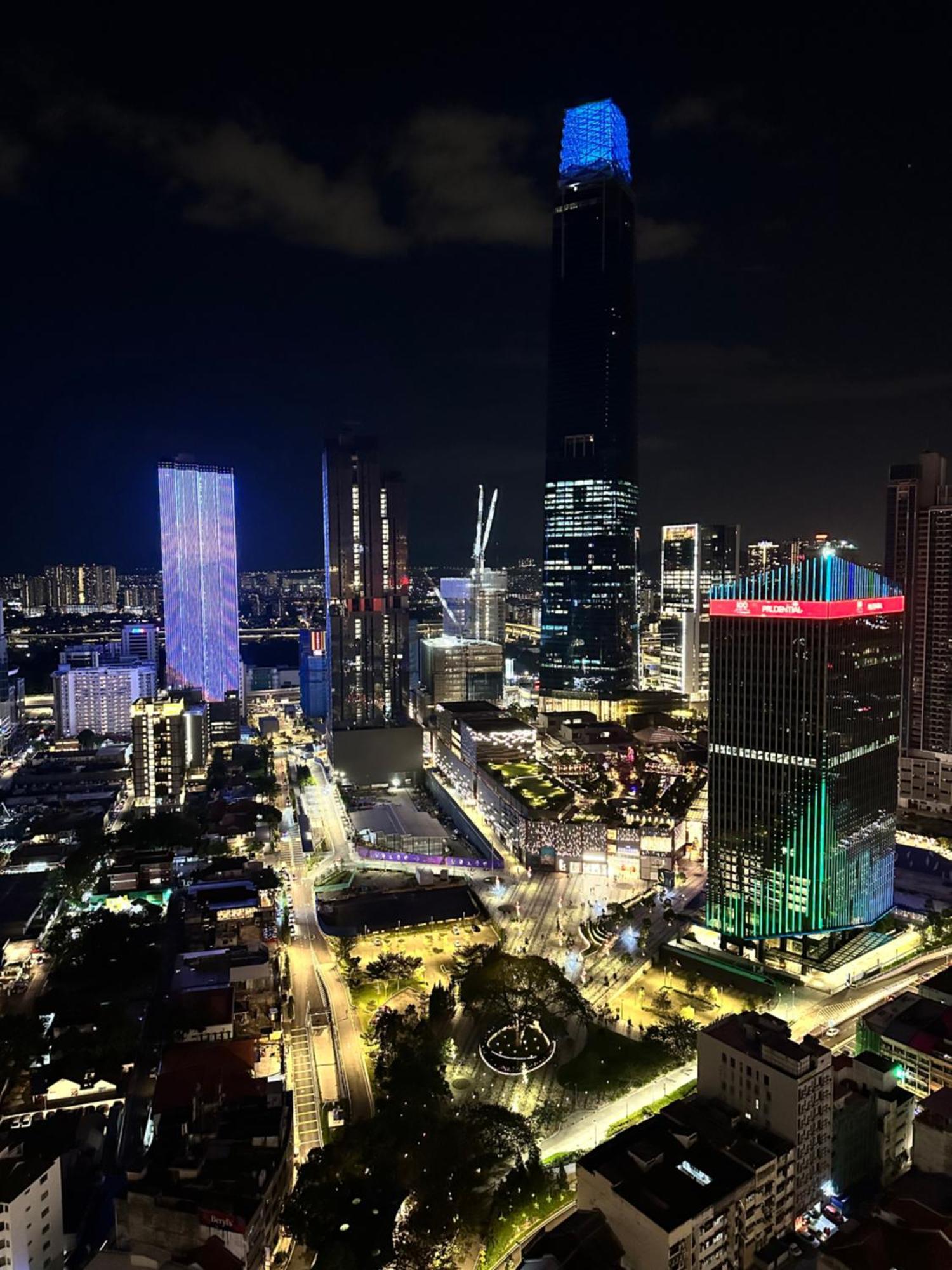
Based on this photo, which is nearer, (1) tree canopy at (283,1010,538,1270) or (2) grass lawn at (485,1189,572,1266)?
(1) tree canopy at (283,1010,538,1270)

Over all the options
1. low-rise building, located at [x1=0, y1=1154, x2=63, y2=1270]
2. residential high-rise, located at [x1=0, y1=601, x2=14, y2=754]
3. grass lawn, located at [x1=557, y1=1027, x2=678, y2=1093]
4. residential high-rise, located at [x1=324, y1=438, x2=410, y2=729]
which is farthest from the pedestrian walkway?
residential high-rise, located at [x1=0, y1=601, x2=14, y2=754]

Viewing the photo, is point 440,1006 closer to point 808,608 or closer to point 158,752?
point 808,608

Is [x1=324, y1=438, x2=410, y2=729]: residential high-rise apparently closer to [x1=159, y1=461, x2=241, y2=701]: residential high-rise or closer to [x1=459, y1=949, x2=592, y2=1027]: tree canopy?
[x1=159, y1=461, x2=241, y2=701]: residential high-rise

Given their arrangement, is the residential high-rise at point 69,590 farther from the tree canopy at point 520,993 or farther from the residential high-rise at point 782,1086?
the residential high-rise at point 782,1086

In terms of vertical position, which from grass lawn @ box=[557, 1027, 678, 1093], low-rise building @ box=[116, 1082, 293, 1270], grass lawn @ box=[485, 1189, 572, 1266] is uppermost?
low-rise building @ box=[116, 1082, 293, 1270]

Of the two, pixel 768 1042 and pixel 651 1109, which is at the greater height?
pixel 768 1042

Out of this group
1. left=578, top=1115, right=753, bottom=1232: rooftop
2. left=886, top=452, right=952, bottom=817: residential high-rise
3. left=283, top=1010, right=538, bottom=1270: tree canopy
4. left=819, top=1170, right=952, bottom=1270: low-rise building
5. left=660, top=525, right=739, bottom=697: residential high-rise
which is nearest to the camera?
left=819, top=1170, right=952, bottom=1270: low-rise building

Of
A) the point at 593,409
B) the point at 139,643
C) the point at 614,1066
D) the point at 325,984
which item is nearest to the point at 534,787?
the point at 325,984
